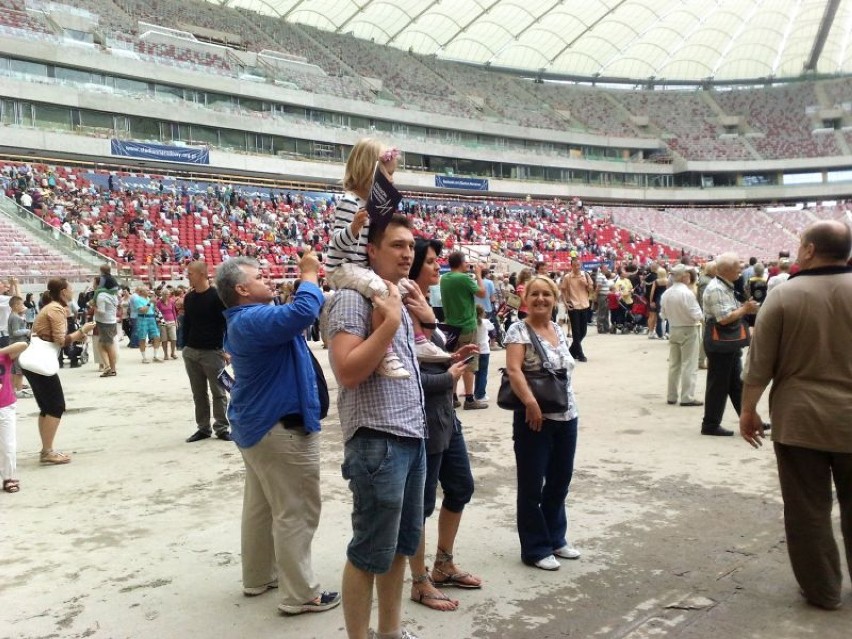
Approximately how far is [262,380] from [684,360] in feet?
19.7

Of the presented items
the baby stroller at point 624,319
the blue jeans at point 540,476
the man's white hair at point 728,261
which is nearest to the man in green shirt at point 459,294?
the man's white hair at point 728,261

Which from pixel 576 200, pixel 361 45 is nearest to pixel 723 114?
pixel 576 200

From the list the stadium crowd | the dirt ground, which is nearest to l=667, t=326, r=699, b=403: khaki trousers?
the dirt ground

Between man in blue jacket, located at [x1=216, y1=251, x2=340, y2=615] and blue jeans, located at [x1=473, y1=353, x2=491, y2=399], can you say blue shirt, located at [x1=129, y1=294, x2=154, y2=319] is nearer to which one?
blue jeans, located at [x1=473, y1=353, x2=491, y2=399]

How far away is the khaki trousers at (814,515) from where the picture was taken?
305cm

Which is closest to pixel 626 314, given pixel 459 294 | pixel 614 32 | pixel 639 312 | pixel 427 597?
pixel 639 312

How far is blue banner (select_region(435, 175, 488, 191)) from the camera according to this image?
51875 mm

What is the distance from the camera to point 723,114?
70.1 meters

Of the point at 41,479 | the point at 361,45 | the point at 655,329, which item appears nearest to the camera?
the point at 41,479

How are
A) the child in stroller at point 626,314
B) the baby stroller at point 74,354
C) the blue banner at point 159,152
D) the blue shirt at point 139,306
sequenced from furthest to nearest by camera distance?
the blue banner at point 159,152, the child in stroller at point 626,314, the blue shirt at point 139,306, the baby stroller at point 74,354

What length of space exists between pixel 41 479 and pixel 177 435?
5.27ft

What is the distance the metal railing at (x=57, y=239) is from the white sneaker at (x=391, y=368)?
21326 millimetres

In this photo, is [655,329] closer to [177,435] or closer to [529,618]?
[177,435]

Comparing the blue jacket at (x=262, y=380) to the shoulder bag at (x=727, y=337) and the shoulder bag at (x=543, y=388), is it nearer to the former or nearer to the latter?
the shoulder bag at (x=543, y=388)
